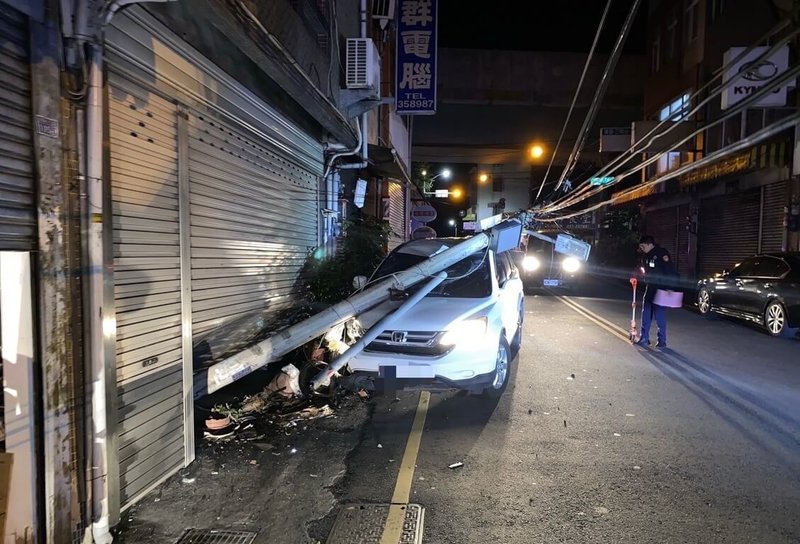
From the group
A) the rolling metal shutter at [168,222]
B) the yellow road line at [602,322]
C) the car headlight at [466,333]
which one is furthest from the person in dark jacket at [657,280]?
the rolling metal shutter at [168,222]

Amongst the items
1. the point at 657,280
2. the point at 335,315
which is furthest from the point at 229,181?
the point at 657,280

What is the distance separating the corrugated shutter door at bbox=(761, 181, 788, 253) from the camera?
16.0 m

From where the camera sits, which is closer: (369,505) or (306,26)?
(369,505)

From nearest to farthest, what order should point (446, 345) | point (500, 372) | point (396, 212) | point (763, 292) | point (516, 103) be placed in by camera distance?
point (446, 345)
point (500, 372)
point (763, 292)
point (396, 212)
point (516, 103)

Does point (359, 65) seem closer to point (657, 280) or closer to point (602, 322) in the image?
point (657, 280)

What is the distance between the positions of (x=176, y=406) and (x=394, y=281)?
9.22 ft

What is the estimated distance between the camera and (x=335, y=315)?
561cm

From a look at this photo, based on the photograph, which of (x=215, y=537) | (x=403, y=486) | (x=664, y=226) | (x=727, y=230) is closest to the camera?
(x=215, y=537)

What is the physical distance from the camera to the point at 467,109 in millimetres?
26422

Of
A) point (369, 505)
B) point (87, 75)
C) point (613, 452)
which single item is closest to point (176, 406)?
point (369, 505)

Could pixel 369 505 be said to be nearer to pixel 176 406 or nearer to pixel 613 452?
pixel 176 406

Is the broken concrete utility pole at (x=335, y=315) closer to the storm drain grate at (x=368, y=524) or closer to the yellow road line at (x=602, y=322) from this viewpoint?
the storm drain grate at (x=368, y=524)

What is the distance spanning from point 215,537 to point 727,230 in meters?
21.6

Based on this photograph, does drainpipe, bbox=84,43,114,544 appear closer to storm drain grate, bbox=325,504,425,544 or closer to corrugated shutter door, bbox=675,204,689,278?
storm drain grate, bbox=325,504,425,544
